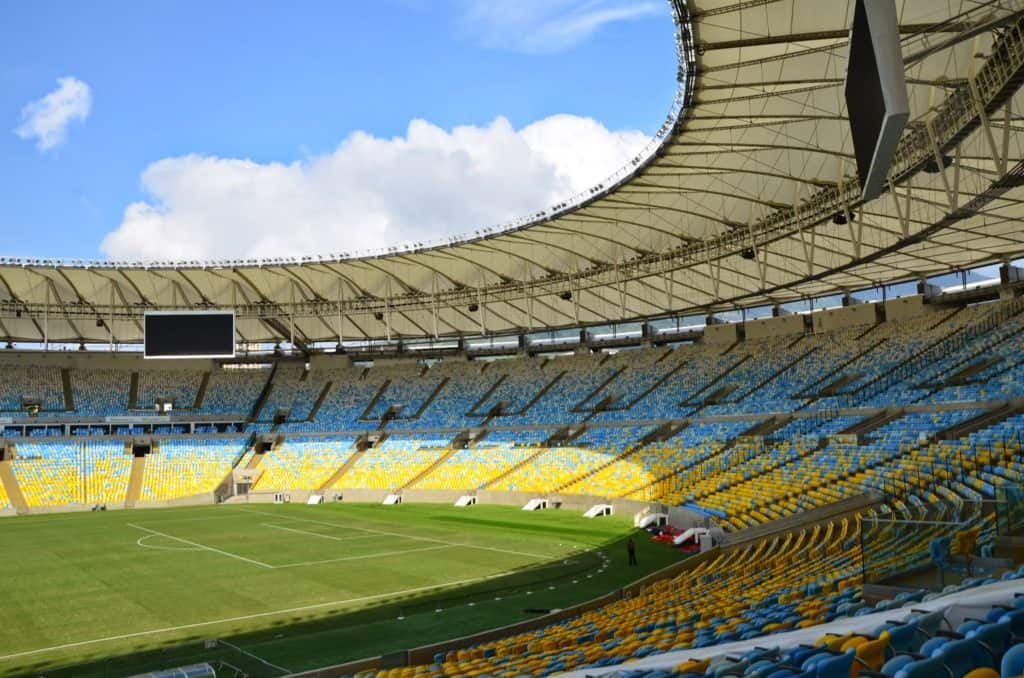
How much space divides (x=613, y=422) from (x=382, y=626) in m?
33.0

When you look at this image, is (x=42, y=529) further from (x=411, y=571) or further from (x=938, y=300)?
(x=938, y=300)

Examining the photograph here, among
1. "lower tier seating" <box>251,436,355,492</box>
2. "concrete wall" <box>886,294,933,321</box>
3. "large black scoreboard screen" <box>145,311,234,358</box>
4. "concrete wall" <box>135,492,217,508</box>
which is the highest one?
"large black scoreboard screen" <box>145,311,234,358</box>

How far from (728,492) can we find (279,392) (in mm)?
41961

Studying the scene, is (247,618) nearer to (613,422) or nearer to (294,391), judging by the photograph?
(613,422)

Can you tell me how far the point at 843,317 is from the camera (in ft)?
164

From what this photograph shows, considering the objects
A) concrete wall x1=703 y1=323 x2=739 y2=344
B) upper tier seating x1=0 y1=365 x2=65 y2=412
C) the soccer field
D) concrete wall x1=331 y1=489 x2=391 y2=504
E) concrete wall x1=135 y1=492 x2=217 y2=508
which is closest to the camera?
the soccer field

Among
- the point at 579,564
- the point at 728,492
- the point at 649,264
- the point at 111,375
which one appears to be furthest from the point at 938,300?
the point at 111,375

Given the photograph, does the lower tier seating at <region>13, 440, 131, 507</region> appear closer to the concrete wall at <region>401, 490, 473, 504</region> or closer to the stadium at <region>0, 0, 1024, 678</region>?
the stadium at <region>0, 0, 1024, 678</region>

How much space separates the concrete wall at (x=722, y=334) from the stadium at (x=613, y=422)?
28 cm

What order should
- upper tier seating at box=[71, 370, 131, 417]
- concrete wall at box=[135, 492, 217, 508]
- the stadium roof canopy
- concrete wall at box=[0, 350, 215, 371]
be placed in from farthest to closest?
1. concrete wall at box=[0, 350, 215, 371]
2. upper tier seating at box=[71, 370, 131, 417]
3. concrete wall at box=[135, 492, 217, 508]
4. the stadium roof canopy

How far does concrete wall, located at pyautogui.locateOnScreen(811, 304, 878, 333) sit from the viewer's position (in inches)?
1912

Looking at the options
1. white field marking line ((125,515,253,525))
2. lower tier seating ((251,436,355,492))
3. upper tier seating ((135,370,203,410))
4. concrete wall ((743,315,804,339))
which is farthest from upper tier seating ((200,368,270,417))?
concrete wall ((743,315,804,339))

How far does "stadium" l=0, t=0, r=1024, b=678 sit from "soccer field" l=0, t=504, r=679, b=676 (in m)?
0.20

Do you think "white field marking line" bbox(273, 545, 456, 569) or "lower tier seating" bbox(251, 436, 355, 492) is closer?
"white field marking line" bbox(273, 545, 456, 569)
